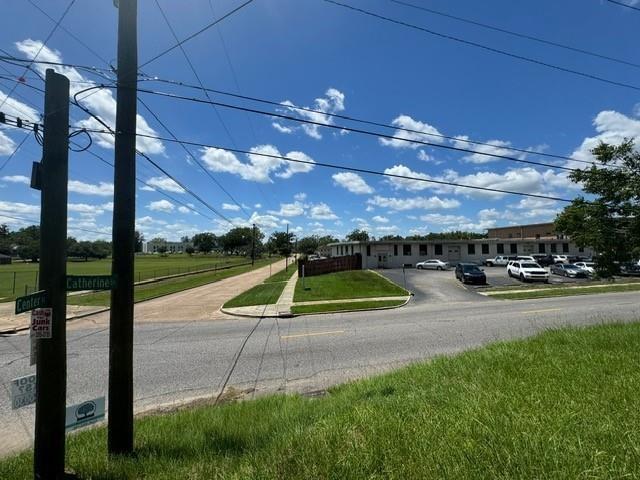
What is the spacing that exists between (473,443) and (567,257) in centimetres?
5942

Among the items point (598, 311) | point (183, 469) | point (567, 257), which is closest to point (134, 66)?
point (183, 469)

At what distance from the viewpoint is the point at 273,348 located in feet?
35.7

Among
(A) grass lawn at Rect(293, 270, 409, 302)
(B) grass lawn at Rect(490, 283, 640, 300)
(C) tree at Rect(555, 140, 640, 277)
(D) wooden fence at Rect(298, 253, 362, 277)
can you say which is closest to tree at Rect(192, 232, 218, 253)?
(D) wooden fence at Rect(298, 253, 362, 277)

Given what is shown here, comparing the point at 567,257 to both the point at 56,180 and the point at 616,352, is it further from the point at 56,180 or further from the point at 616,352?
the point at 56,180

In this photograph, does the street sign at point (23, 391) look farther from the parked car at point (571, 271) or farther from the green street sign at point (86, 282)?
the parked car at point (571, 271)

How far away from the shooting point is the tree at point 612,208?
13836 millimetres

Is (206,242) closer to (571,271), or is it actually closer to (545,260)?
(545,260)

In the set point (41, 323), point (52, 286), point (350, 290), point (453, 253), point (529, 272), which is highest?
point (453, 253)

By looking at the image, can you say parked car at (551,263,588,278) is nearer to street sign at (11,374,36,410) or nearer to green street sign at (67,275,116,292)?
green street sign at (67,275,116,292)

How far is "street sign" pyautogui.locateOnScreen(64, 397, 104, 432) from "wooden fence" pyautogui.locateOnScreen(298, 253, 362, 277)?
3626cm

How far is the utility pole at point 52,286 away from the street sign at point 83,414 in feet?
0.69

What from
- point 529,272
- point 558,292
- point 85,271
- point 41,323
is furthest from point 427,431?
point 85,271

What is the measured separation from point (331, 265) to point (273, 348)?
33908 millimetres

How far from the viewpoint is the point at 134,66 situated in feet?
15.6
